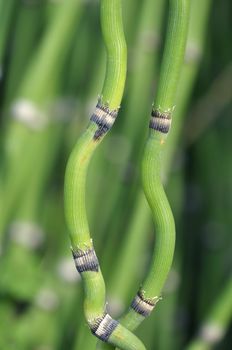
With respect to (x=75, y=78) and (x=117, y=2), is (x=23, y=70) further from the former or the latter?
(x=117, y=2)

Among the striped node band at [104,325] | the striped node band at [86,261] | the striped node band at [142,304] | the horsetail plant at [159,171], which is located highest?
the horsetail plant at [159,171]

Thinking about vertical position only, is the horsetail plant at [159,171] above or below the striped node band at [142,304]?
above

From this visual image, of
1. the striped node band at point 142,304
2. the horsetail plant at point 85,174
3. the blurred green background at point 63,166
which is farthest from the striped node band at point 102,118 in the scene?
the blurred green background at point 63,166

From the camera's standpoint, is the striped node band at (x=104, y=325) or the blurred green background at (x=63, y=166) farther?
the blurred green background at (x=63, y=166)

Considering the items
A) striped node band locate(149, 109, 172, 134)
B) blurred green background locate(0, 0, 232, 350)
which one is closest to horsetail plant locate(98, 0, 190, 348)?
striped node band locate(149, 109, 172, 134)

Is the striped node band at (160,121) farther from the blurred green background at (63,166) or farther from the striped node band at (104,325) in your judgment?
the blurred green background at (63,166)

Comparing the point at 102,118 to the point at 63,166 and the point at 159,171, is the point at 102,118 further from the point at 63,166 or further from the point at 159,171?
the point at 63,166

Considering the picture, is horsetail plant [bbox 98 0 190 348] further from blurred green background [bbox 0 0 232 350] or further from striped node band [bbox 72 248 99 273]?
blurred green background [bbox 0 0 232 350]

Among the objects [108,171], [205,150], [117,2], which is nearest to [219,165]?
[205,150]
